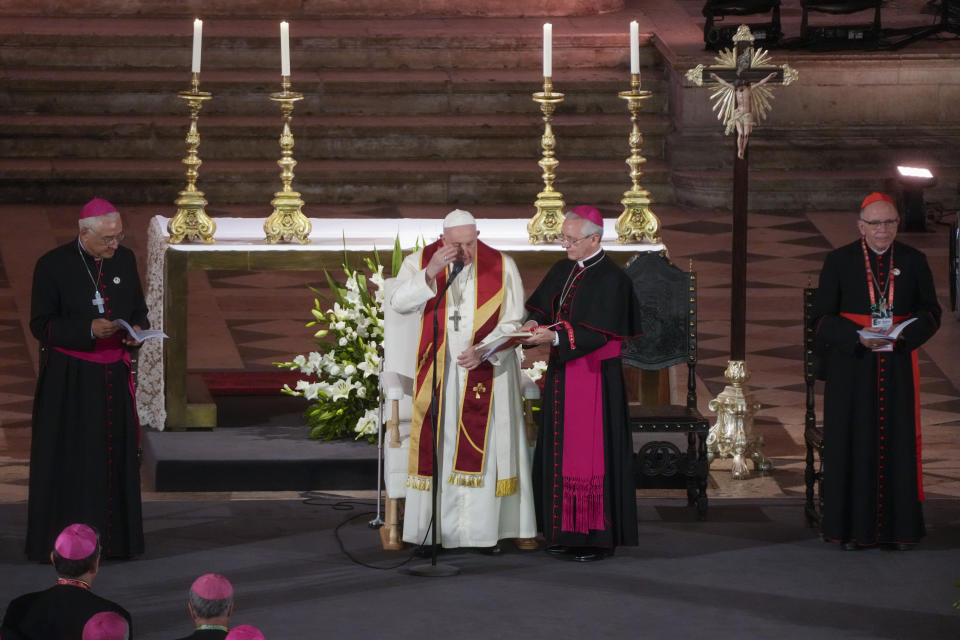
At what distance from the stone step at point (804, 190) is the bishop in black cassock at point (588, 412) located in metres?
8.86

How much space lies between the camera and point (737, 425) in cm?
940

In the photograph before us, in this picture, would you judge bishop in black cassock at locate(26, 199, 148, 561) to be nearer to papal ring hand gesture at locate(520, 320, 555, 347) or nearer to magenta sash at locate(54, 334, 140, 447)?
magenta sash at locate(54, 334, 140, 447)

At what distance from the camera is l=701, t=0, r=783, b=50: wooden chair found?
16891 millimetres

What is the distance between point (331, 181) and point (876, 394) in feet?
30.5

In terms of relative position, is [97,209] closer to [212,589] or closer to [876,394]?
[212,589]

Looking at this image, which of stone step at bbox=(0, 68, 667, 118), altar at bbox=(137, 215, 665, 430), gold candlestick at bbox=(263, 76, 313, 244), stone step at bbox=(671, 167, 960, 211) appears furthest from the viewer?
stone step at bbox=(0, 68, 667, 118)

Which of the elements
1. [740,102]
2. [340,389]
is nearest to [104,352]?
[340,389]

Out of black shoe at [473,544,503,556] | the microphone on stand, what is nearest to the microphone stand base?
the microphone on stand

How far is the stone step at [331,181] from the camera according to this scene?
16.4m

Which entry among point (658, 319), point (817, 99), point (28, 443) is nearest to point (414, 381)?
point (658, 319)

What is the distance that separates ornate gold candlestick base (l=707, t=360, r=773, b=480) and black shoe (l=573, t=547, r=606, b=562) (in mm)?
1610

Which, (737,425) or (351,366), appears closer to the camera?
(351,366)

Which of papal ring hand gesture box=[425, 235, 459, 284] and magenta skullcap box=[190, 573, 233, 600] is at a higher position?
papal ring hand gesture box=[425, 235, 459, 284]

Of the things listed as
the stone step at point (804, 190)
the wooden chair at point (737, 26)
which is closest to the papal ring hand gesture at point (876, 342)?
the stone step at point (804, 190)
